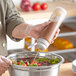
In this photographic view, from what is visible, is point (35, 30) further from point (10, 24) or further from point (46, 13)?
point (46, 13)

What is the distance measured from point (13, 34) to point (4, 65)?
501mm

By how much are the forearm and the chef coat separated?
3 cm

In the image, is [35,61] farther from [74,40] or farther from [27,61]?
[74,40]

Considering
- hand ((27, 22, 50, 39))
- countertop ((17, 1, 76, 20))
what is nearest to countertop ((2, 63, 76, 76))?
hand ((27, 22, 50, 39))

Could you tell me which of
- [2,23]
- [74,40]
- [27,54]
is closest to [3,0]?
[2,23]

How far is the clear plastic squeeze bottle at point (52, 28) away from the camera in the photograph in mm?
1402

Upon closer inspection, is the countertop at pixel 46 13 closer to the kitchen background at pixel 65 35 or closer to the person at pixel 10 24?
the kitchen background at pixel 65 35

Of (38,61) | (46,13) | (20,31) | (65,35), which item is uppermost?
(20,31)

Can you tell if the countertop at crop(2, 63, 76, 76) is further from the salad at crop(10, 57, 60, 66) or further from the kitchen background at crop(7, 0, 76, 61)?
the kitchen background at crop(7, 0, 76, 61)

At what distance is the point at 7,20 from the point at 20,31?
181 mm

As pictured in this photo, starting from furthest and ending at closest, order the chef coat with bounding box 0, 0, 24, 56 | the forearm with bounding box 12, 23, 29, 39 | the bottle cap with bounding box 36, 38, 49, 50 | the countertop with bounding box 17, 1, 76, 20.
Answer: the countertop with bounding box 17, 1, 76, 20 → the chef coat with bounding box 0, 0, 24, 56 → the forearm with bounding box 12, 23, 29, 39 → the bottle cap with bounding box 36, 38, 49, 50

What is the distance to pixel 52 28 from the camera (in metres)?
1.44

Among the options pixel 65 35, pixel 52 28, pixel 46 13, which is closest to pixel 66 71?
pixel 52 28

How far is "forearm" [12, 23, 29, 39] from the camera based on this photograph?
5.87 ft
